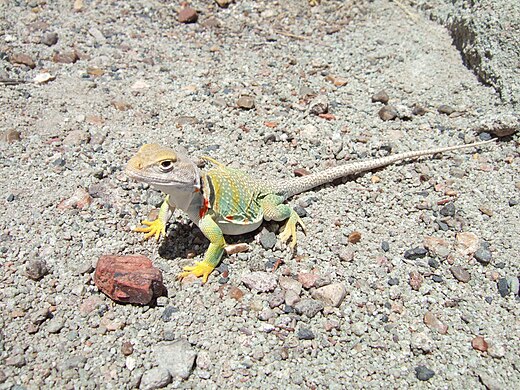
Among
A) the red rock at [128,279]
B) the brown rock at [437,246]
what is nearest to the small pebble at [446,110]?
the brown rock at [437,246]

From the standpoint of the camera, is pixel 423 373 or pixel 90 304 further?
pixel 90 304

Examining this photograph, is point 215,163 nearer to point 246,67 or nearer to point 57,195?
point 57,195

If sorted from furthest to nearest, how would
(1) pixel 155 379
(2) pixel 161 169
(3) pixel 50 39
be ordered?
1. (3) pixel 50 39
2. (2) pixel 161 169
3. (1) pixel 155 379

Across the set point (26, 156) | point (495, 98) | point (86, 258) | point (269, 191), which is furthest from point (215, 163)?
point (495, 98)

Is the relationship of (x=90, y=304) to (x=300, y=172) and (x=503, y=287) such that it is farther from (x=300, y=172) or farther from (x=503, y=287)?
(x=503, y=287)

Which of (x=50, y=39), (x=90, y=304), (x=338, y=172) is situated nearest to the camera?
(x=90, y=304)

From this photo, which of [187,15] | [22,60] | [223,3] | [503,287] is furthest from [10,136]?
[503,287]

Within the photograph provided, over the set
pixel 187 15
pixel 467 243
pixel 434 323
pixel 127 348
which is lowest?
pixel 127 348

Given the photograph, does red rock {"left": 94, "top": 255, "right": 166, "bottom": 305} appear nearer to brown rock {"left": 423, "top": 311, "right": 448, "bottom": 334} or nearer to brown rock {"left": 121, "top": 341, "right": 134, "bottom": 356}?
brown rock {"left": 121, "top": 341, "right": 134, "bottom": 356}

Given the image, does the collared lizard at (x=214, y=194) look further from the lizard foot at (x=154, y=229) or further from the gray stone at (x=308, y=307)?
the gray stone at (x=308, y=307)
